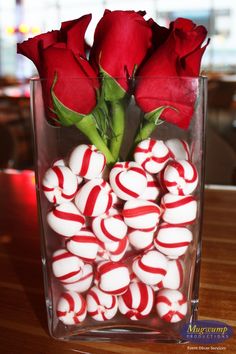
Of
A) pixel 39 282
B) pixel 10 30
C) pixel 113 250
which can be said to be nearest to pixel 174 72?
pixel 113 250

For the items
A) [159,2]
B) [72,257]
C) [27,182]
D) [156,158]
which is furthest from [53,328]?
[159,2]

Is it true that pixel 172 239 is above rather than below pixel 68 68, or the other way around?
below

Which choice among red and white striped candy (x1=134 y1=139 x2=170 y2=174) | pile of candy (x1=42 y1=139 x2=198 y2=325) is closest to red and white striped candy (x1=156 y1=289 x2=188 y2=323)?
pile of candy (x1=42 y1=139 x2=198 y2=325)

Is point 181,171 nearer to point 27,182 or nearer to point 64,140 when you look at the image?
point 64,140

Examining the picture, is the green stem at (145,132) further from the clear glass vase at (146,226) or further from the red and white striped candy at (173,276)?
the red and white striped candy at (173,276)

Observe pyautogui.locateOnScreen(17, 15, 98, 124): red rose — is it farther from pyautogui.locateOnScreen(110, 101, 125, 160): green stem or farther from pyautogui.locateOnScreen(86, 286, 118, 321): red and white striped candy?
pyautogui.locateOnScreen(86, 286, 118, 321): red and white striped candy

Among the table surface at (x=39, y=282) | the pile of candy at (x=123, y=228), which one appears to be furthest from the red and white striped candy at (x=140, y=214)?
the table surface at (x=39, y=282)

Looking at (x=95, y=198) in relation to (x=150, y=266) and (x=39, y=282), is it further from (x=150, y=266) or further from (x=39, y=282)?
(x=39, y=282)
